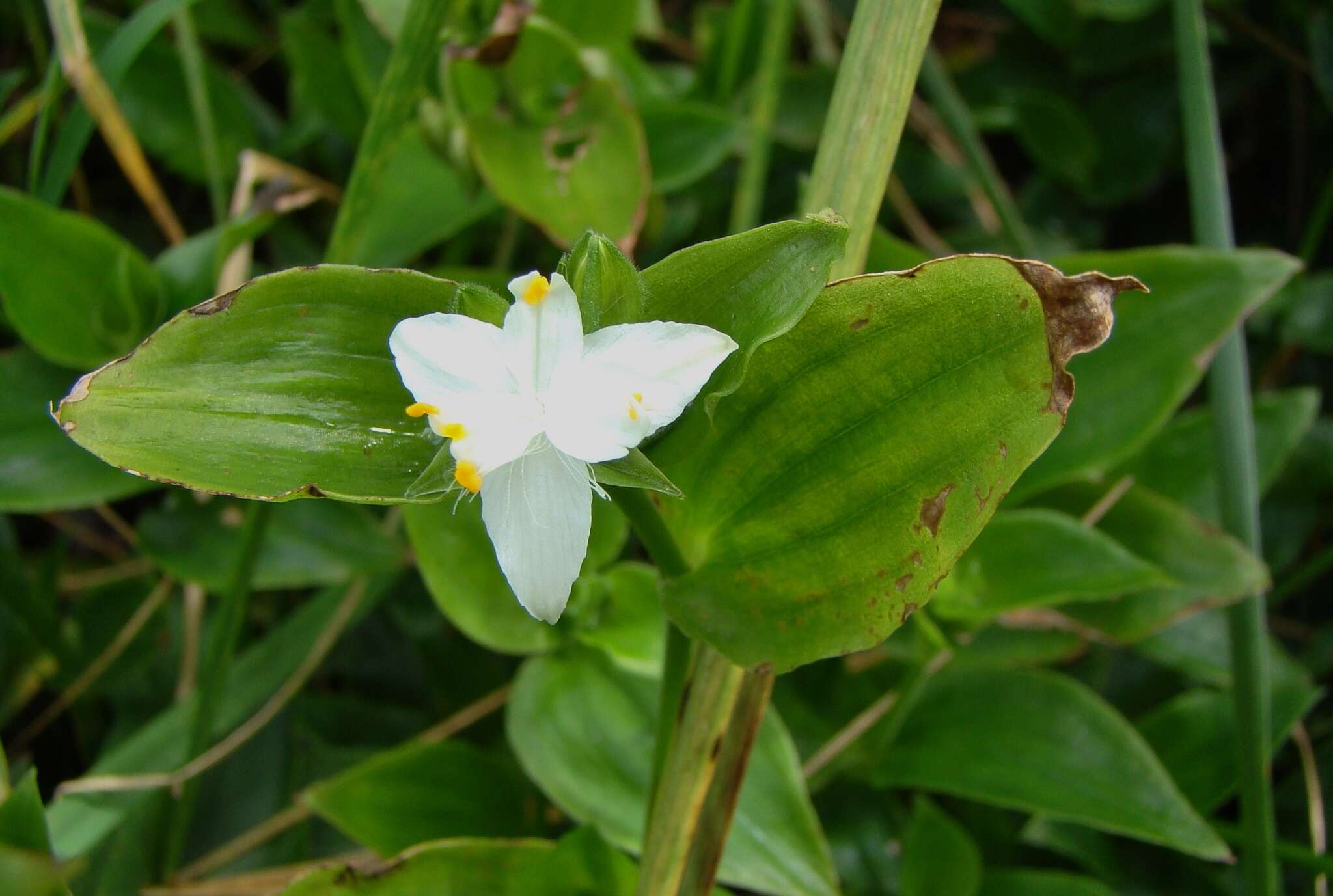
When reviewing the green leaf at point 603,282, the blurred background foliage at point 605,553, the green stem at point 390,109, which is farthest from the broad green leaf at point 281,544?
the green leaf at point 603,282

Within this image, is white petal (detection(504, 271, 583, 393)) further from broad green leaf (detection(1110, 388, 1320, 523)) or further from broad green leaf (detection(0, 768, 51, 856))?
broad green leaf (detection(1110, 388, 1320, 523))

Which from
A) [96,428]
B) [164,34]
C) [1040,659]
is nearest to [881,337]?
[96,428]

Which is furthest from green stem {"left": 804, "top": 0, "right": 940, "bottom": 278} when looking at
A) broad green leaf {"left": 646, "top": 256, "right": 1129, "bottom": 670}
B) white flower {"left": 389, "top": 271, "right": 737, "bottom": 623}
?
white flower {"left": 389, "top": 271, "right": 737, "bottom": 623}

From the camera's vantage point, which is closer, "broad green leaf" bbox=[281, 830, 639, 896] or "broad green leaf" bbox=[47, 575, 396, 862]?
"broad green leaf" bbox=[281, 830, 639, 896]

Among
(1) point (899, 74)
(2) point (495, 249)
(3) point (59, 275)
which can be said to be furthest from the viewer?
(2) point (495, 249)

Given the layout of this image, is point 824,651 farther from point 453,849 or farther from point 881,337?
point 453,849

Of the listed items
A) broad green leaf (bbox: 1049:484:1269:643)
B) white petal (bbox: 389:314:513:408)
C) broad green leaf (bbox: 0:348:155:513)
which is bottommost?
broad green leaf (bbox: 0:348:155:513)

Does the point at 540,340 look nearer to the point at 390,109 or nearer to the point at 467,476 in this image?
the point at 467,476
